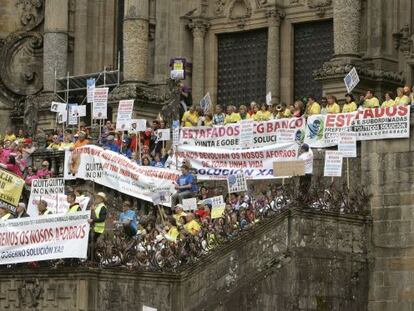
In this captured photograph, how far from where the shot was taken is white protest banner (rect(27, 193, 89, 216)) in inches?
1459

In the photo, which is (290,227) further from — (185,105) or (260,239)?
(185,105)

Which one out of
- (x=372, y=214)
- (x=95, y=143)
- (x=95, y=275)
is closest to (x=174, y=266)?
(x=95, y=275)

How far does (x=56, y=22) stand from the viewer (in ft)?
157

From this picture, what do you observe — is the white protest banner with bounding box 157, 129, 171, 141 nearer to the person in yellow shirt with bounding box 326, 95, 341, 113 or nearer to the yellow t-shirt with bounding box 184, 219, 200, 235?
the person in yellow shirt with bounding box 326, 95, 341, 113

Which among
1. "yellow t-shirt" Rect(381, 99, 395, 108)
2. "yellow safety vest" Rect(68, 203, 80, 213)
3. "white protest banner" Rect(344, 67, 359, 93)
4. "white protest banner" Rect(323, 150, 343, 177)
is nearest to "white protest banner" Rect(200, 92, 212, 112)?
"white protest banner" Rect(344, 67, 359, 93)

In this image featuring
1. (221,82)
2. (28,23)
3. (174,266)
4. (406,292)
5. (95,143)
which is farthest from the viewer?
(28,23)

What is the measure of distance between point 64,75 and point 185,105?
609 cm

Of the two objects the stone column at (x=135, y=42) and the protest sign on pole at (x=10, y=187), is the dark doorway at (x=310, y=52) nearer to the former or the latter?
the stone column at (x=135, y=42)

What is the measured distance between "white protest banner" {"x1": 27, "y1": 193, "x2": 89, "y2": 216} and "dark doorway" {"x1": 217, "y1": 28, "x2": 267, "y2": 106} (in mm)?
9189

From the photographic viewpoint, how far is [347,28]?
40656mm

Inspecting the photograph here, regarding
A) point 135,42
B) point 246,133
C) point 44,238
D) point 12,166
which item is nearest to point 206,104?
point 246,133

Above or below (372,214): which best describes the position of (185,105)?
above

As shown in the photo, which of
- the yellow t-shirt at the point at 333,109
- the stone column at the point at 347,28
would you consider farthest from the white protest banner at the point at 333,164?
the stone column at the point at 347,28

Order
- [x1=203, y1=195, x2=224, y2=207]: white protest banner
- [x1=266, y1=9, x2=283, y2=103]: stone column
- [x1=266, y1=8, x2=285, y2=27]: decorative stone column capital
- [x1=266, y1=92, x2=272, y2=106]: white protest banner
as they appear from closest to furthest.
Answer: [x1=203, y1=195, x2=224, y2=207]: white protest banner → [x1=266, y1=92, x2=272, y2=106]: white protest banner → [x1=266, y1=9, x2=283, y2=103]: stone column → [x1=266, y1=8, x2=285, y2=27]: decorative stone column capital
